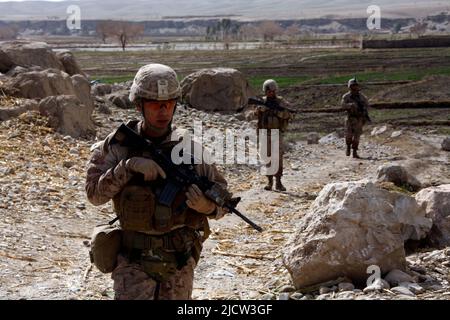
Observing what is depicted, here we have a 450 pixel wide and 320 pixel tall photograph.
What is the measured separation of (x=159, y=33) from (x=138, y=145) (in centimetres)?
14894

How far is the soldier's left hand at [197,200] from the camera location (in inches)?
151

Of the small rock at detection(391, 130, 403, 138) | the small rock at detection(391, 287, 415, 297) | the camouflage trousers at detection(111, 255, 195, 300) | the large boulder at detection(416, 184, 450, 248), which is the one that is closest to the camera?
the camouflage trousers at detection(111, 255, 195, 300)

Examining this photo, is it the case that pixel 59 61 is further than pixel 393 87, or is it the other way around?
pixel 393 87

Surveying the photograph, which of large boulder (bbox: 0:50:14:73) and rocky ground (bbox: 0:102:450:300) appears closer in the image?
rocky ground (bbox: 0:102:450:300)

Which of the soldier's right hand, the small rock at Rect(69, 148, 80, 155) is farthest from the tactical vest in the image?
the small rock at Rect(69, 148, 80, 155)

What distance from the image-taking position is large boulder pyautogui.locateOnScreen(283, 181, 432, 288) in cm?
561

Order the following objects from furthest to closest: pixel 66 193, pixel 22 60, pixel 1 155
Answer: pixel 22 60 < pixel 1 155 < pixel 66 193

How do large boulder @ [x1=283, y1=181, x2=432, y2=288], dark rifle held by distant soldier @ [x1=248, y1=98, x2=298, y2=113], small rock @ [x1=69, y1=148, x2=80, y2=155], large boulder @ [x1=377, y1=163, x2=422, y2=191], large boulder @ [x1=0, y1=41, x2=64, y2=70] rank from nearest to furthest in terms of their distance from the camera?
large boulder @ [x1=283, y1=181, x2=432, y2=288]
large boulder @ [x1=377, y1=163, x2=422, y2=191]
dark rifle held by distant soldier @ [x1=248, y1=98, x2=298, y2=113]
small rock @ [x1=69, y1=148, x2=80, y2=155]
large boulder @ [x1=0, y1=41, x2=64, y2=70]

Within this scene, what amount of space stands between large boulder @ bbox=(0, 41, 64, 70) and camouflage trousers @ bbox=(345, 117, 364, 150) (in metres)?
5.35

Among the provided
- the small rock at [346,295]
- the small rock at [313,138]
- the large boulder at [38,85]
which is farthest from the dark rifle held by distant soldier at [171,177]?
the small rock at [313,138]

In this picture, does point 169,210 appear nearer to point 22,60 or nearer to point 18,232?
point 18,232

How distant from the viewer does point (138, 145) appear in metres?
3.91

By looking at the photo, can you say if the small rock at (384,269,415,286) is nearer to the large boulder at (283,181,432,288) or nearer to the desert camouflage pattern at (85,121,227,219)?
the large boulder at (283,181,432,288)
